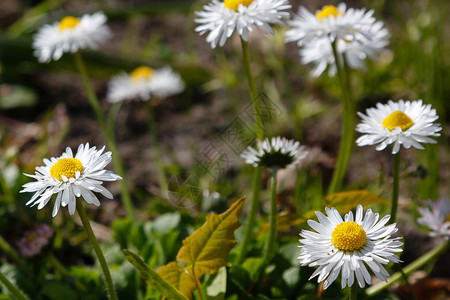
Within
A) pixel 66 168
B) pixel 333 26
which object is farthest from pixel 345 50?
pixel 66 168

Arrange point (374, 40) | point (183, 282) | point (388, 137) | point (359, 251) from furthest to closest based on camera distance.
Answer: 1. point (374, 40)
2. point (183, 282)
3. point (388, 137)
4. point (359, 251)

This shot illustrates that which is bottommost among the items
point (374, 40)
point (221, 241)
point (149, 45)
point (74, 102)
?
point (221, 241)

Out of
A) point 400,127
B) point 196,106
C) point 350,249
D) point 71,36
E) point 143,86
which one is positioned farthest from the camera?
point 196,106

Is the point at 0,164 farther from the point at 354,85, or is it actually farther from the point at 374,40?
the point at 354,85

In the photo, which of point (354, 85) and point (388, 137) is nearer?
point (388, 137)

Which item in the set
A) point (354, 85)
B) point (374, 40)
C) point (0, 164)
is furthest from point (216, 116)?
point (374, 40)

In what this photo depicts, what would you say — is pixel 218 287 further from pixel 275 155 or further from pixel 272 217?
pixel 275 155

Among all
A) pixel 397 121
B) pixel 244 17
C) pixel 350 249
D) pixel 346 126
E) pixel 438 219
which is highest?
pixel 244 17

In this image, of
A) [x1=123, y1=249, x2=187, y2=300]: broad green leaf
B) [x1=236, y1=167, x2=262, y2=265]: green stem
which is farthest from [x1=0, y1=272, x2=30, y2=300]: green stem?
[x1=236, y1=167, x2=262, y2=265]: green stem
